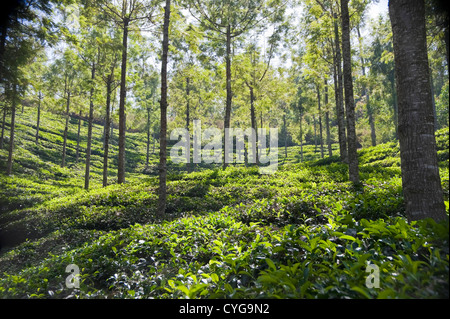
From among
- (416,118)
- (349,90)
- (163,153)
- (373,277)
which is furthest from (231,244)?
(349,90)

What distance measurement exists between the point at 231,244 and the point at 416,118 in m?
3.60

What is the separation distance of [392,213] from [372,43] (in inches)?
1431

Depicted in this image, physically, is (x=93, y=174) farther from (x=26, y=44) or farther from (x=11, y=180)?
(x=26, y=44)

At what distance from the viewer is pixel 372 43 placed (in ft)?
109

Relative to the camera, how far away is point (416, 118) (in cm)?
365

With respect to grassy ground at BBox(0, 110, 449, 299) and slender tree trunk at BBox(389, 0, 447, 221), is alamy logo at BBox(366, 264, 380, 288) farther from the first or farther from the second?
slender tree trunk at BBox(389, 0, 447, 221)

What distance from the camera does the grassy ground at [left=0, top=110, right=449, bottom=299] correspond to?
8.44 feet

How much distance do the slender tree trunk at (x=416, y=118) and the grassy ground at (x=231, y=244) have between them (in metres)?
0.60

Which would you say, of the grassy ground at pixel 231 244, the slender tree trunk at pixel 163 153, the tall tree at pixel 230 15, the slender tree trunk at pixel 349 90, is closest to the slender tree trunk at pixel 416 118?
the grassy ground at pixel 231 244

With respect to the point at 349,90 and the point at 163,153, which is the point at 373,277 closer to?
the point at 163,153

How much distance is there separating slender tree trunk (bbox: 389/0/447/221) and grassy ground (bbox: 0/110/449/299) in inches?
23.5

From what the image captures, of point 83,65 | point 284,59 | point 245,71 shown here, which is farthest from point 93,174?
point 284,59

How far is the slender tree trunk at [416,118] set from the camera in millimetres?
Result: 3631

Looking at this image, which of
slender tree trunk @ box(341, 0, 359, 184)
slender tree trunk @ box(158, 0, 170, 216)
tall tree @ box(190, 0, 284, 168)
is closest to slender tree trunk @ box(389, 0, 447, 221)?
slender tree trunk @ box(341, 0, 359, 184)
